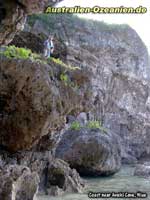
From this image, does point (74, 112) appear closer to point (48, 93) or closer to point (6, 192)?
point (48, 93)

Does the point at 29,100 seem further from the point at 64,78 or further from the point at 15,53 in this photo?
the point at 64,78

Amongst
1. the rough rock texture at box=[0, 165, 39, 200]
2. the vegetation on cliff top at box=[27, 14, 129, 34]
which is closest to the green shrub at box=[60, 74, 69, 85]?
the rough rock texture at box=[0, 165, 39, 200]

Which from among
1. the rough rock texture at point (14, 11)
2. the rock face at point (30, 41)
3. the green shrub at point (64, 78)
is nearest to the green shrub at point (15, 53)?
the green shrub at point (64, 78)

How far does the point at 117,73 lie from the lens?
33.8 m

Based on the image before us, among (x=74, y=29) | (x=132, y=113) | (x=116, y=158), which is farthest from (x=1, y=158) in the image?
(x=132, y=113)

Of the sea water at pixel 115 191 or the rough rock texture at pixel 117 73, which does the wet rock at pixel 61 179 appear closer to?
the sea water at pixel 115 191

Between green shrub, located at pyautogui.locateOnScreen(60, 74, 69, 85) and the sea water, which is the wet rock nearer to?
the sea water

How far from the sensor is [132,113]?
35.6m

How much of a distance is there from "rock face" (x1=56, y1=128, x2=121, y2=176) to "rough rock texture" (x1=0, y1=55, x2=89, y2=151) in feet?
22.6

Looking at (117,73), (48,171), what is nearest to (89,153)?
(48,171)

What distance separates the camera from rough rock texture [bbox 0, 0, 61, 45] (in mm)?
8633

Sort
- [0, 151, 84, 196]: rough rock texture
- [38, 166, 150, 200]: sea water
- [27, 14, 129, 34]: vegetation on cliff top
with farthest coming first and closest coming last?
1. [27, 14, 129, 34]: vegetation on cliff top
2. [0, 151, 84, 196]: rough rock texture
3. [38, 166, 150, 200]: sea water

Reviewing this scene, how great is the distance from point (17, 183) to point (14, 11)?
181 inches

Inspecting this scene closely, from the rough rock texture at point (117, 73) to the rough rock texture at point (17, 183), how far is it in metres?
17.7
